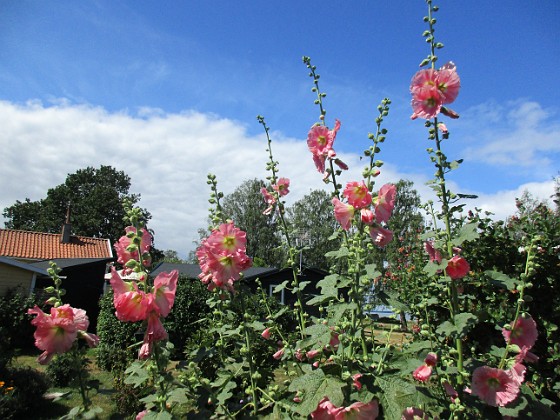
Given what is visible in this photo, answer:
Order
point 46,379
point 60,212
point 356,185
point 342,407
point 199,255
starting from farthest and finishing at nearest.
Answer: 1. point 60,212
2. point 46,379
3. point 199,255
4. point 356,185
5. point 342,407

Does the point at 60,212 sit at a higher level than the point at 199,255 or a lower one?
higher

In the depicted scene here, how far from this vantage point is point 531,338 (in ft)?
5.29

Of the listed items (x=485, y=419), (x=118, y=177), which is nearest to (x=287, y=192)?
(x=485, y=419)

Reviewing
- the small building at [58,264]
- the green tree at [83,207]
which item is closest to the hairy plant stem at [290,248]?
the small building at [58,264]

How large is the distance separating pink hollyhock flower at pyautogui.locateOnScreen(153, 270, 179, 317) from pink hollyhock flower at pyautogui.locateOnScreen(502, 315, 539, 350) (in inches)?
55.1

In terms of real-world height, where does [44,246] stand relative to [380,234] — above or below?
above

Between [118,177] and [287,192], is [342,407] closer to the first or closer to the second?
[287,192]

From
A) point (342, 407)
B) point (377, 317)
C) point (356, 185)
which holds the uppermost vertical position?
point (356, 185)

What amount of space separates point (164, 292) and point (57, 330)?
0.47m

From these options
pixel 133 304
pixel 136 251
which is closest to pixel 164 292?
pixel 133 304

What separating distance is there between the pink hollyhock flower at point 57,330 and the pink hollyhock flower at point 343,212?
3.81 feet

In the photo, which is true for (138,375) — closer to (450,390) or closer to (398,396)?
(398,396)

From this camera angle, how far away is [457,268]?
1.58 metres

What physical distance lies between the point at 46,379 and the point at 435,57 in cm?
807
